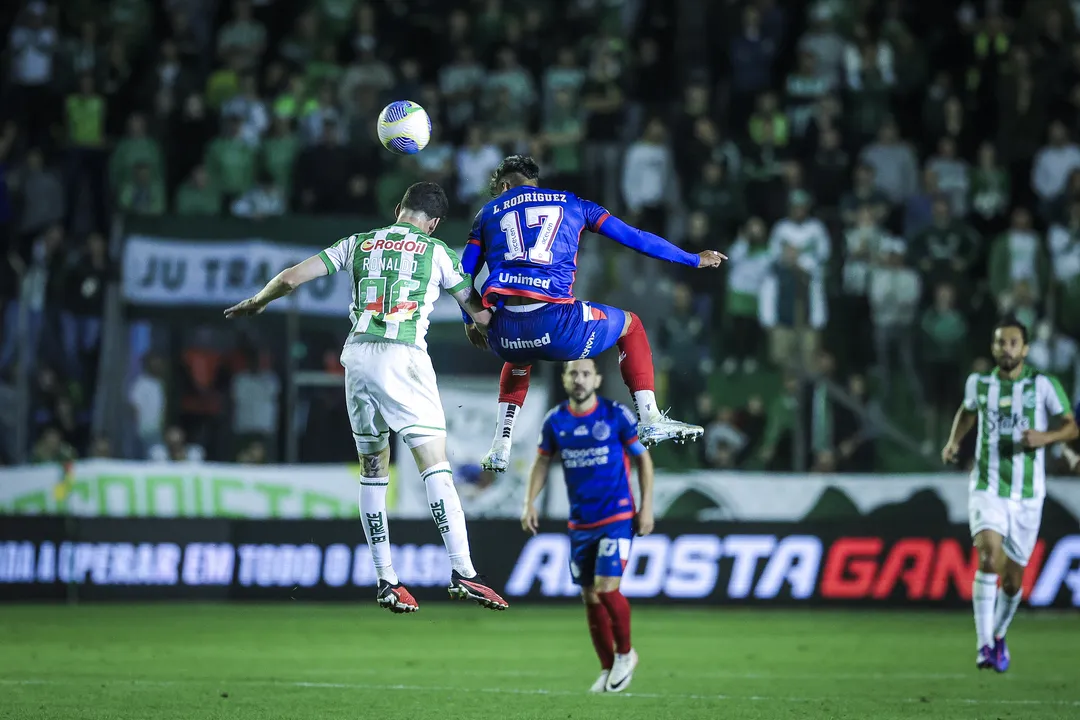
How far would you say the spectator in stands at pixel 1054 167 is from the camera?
2069cm

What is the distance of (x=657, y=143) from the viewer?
20.1 meters

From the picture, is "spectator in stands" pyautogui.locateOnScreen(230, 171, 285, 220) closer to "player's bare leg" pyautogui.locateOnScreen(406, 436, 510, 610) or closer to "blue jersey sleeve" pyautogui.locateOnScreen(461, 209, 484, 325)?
"blue jersey sleeve" pyautogui.locateOnScreen(461, 209, 484, 325)

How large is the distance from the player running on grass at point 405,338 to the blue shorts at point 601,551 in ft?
8.49

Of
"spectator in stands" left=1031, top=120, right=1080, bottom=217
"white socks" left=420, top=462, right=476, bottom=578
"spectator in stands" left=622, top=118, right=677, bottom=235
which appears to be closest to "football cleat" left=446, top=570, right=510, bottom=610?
"white socks" left=420, top=462, right=476, bottom=578

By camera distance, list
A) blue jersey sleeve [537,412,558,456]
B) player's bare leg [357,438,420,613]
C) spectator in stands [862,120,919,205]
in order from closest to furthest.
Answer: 1. player's bare leg [357,438,420,613]
2. blue jersey sleeve [537,412,558,456]
3. spectator in stands [862,120,919,205]

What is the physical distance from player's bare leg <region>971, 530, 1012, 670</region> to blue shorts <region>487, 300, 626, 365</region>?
183 inches

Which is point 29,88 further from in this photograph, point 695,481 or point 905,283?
point 905,283

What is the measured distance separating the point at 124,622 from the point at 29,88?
8.03 meters

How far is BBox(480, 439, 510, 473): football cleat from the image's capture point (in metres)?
10.2

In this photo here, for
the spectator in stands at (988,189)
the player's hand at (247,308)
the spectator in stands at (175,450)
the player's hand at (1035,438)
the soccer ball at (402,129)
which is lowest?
the spectator in stands at (175,450)

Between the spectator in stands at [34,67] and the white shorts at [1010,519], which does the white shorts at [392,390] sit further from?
the spectator in stands at [34,67]

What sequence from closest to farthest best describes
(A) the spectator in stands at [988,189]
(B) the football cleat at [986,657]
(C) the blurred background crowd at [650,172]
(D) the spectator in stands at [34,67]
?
(B) the football cleat at [986,657] → (C) the blurred background crowd at [650,172] → (A) the spectator in stands at [988,189] → (D) the spectator in stands at [34,67]

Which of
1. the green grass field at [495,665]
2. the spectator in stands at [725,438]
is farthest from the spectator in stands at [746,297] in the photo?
the green grass field at [495,665]

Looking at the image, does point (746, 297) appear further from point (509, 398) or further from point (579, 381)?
point (509, 398)
